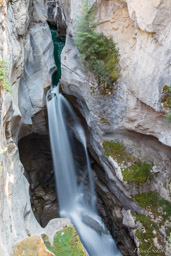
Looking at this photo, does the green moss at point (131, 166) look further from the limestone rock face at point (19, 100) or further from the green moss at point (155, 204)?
the limestone rock face at point (19, 100)

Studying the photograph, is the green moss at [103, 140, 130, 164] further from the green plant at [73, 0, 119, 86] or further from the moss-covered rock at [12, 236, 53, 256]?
the moss-covered rock at [12, 236, 53, 256]

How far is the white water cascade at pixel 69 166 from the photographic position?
1177 centimetres

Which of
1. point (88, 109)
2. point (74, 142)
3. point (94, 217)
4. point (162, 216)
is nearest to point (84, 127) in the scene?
point (74, 142)

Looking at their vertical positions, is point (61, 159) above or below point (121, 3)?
below

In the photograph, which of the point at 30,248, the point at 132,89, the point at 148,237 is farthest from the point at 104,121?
the point at 30,248

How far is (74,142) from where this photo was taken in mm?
12641

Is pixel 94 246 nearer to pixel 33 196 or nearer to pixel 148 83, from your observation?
pixel 33 196

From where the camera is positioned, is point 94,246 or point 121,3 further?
point 94,246

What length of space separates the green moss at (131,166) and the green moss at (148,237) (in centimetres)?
165

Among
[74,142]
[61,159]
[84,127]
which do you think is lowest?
[61,159]

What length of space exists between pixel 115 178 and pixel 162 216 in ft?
8.07

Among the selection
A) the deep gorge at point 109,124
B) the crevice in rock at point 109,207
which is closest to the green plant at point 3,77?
the deep gorge at point 109,124

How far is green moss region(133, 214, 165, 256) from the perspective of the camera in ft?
27.0

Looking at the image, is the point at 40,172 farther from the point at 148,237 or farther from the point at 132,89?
the point at 132,89
